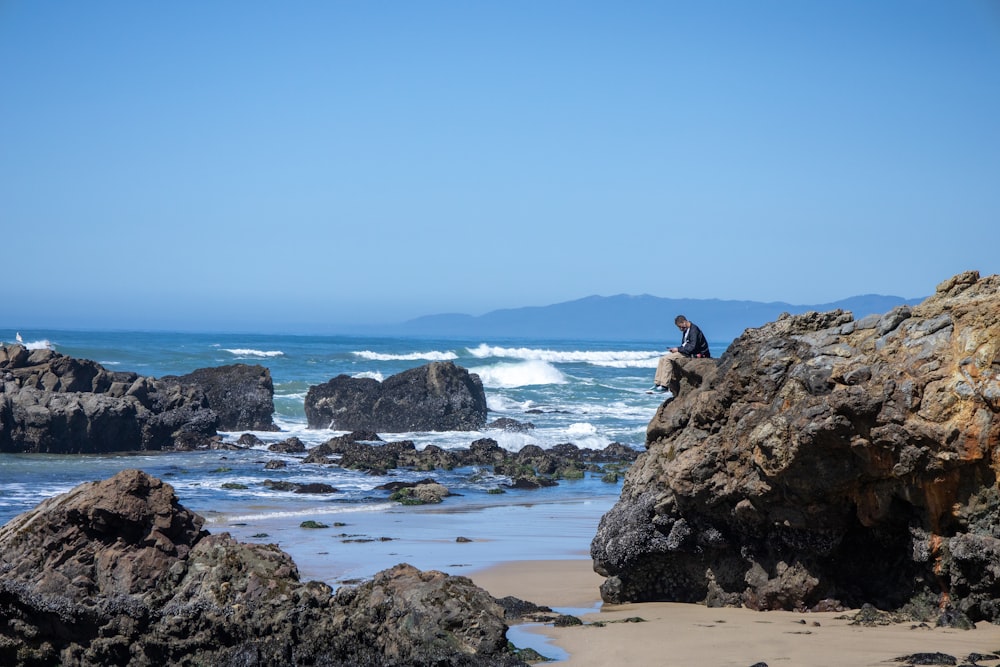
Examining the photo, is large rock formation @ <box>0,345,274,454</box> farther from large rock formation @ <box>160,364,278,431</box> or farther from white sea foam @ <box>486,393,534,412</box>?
white sea foam @ <box>486,393,534,412</box>

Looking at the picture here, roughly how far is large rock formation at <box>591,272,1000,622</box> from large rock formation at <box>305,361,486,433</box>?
73.6ft

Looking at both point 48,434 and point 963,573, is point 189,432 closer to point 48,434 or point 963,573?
point 48,434

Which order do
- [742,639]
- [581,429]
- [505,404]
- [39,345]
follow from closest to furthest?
[742,639] < [581,429] < [505,404] < [39,345]

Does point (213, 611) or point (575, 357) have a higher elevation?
point (575, 357)

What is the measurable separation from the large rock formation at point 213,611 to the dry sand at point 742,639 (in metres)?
1.00

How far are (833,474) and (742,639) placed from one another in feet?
4.72

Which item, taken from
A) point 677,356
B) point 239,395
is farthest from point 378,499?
point 239,395

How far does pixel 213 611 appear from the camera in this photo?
23.5 feet

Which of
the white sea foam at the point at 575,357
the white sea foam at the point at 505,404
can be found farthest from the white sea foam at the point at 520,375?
the white sea foam at the point at 575,357

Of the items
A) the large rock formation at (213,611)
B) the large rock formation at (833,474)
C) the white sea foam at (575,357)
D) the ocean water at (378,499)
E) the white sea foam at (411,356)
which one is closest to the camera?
the large rock formation at (213,611)

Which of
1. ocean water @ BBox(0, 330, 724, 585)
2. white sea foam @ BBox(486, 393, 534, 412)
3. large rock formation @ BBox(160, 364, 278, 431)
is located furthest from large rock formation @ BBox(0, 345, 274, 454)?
white sea foam @ BBox(486, 393, 534, 412)

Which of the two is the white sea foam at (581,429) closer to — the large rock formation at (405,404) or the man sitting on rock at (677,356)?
the large rock formation at (405,404)

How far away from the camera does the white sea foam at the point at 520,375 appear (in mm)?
51781

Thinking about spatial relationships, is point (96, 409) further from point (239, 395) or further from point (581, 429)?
point (581, 429)
